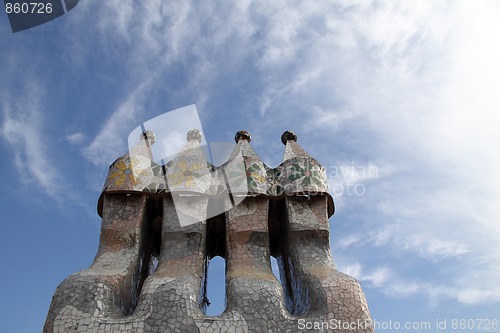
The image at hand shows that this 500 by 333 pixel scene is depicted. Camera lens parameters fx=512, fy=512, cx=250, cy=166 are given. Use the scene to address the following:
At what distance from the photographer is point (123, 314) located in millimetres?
6539

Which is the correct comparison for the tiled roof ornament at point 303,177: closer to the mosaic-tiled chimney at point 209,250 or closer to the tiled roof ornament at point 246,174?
the mosaic-tiled chimney at point 209,250

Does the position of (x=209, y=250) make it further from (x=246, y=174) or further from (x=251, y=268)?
(x=251, y=268)

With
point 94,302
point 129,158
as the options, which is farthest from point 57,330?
point 129,158

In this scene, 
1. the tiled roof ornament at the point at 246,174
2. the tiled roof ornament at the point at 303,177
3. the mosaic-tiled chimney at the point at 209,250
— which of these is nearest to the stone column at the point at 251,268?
the mosaic-tiled chimney at the point at 209,250

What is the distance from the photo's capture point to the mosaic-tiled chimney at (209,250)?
20.4 ft

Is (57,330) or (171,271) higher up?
(171,271)

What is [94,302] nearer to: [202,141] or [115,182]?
[115,182]

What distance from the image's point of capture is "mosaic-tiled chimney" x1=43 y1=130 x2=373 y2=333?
621cm

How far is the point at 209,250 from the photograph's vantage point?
878 centimetres

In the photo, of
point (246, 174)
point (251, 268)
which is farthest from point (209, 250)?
point (251, 268)

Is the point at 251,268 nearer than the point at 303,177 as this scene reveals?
Yes

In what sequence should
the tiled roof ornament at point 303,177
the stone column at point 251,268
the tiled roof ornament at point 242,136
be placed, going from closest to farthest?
1. the stone column at point 251,268
2. the tiled roof ornament at point 303,177
3. the tiled roof ornament at point 242,136

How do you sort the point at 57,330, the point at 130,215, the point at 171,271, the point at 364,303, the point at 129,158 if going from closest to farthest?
the point at 57,330, the point at 364,303, the point at 171,271, the point at 130,215, the point at 129,158

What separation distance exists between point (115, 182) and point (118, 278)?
5.37 feet
